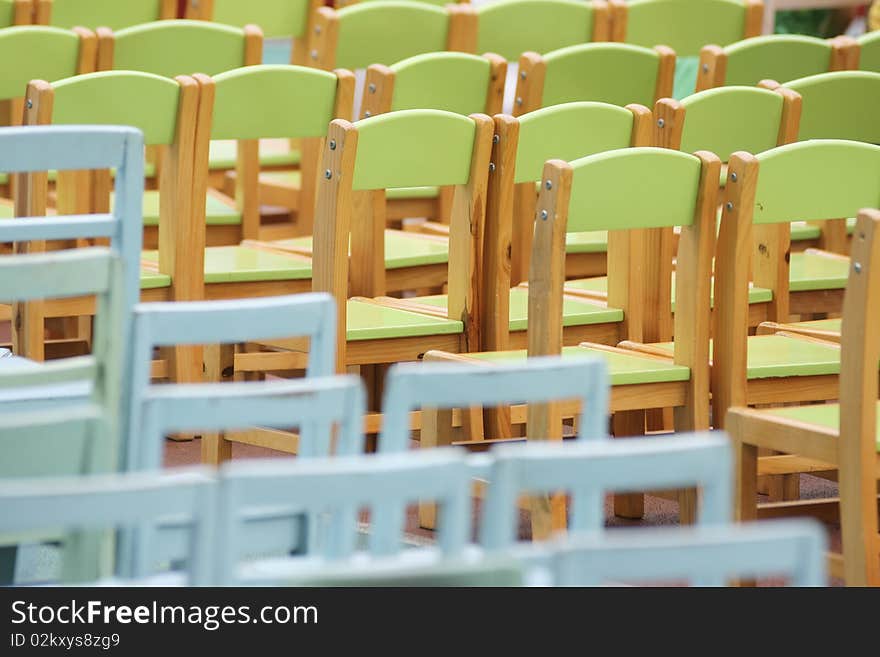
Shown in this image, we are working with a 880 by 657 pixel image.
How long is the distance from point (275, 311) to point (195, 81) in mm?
1956

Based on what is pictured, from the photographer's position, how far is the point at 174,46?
546 cm

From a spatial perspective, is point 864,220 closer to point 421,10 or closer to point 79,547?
point 79,547

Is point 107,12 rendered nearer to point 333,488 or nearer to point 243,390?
point 243,390

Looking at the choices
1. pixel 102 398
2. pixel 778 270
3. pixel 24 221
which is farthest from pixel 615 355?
pixel 102 398

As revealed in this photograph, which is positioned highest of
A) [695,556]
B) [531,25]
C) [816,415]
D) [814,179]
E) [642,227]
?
[531,25]

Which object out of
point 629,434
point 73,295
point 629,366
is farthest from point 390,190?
point 73,295

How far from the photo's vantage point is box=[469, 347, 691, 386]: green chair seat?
415 centimetres

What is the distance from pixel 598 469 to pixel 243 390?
556 mm

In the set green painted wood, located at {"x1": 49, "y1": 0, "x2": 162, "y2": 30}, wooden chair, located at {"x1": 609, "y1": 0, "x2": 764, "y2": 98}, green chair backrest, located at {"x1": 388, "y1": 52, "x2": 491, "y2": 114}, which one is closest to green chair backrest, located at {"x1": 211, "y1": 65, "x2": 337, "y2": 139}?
green chair backrest, located at {"x1": 388, "y1": 52, "x2": 491, "y2": 114}

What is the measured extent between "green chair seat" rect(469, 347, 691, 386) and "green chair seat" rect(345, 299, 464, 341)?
0.64 ft

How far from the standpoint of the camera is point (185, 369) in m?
4.90

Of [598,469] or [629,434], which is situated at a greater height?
[598,469]

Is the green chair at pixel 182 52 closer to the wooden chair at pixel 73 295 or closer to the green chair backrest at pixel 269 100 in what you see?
the green chair backrest at pixel 269 100

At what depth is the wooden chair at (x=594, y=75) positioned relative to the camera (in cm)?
554
